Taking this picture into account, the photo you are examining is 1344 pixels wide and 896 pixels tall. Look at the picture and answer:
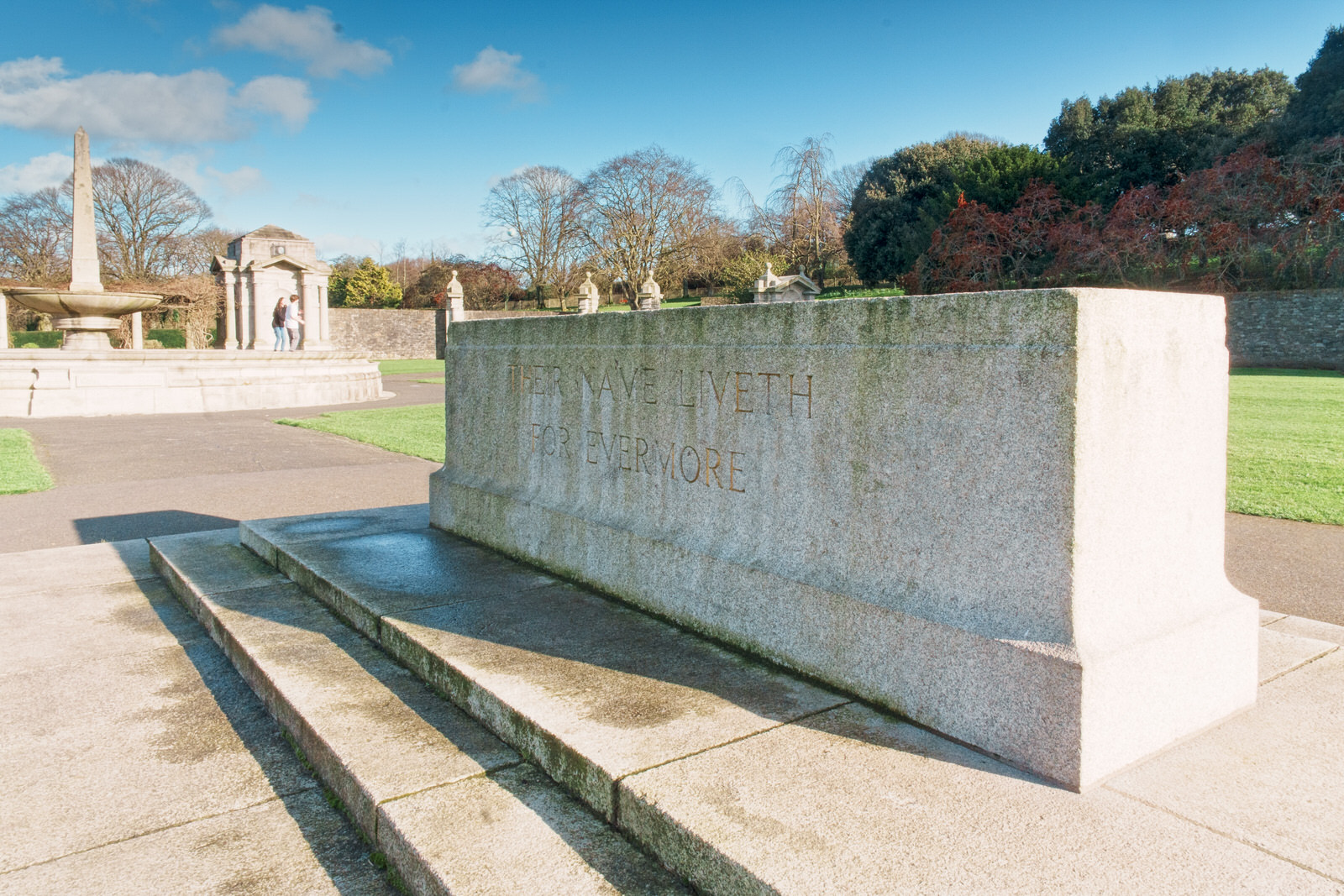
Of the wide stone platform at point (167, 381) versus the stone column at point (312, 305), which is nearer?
the wide stone platform at point (167, 381)

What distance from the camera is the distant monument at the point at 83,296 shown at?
17.9 meters

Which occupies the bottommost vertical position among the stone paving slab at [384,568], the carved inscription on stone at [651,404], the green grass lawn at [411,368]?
the stone paving slab at [384,568]

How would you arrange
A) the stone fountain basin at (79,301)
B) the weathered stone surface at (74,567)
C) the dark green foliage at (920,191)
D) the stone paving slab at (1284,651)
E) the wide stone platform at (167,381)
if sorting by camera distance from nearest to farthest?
the stone paving slab at (1284,651) → the weathered stone surface at (74,567) → the wide stone platform at (167,381) → the stone fountain basin at (79,301) → the dark green foliage at (920,191)

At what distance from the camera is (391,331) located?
47062mm

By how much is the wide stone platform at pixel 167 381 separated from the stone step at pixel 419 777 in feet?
50.4

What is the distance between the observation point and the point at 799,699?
2848 mm

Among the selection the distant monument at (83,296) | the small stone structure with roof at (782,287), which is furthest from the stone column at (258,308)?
the small stone structure with roof at (782,287)

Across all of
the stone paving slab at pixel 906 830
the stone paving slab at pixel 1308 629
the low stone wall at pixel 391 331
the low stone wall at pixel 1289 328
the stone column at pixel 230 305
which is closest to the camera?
the stone paving slab at pixel 906 830

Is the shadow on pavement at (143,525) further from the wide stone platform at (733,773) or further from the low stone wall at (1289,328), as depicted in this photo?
the low stone wall at (1289,328)

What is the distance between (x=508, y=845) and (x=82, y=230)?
20.8 metres

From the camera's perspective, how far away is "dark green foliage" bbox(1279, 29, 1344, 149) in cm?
2809

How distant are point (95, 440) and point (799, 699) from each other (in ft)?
42.5

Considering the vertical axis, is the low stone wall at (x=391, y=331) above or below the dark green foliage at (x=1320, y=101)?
below

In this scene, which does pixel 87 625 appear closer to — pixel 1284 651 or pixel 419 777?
pixel 419 777
